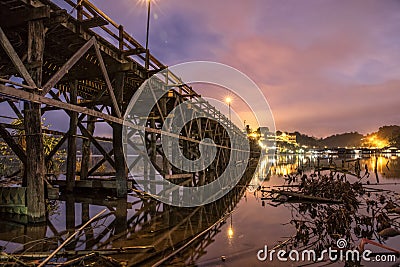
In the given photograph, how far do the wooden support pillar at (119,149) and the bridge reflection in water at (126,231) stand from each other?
0.49m

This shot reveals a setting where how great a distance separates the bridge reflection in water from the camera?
4.32 m

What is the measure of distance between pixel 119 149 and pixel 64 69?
3622 mm

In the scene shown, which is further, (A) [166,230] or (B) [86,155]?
(B) [86,155]

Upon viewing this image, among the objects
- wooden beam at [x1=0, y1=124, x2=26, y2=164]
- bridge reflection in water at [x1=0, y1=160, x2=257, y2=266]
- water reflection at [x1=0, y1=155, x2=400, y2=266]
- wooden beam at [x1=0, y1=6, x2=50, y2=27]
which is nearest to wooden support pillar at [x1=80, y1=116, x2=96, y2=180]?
water reflection at [x1=0, y1=155, x2=400, y2=266]

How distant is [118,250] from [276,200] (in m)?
7.52

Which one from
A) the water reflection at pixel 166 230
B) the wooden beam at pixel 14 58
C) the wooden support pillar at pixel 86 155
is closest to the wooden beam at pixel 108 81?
the wooden beam at pixel 14 58

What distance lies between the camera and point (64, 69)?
19.9 ft

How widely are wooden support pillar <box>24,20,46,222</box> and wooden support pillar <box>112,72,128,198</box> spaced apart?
3154 millimetres

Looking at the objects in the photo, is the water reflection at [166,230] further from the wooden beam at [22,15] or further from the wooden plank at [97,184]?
the wooden beam at [22,15]

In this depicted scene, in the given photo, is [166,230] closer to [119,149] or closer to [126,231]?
[126,231]

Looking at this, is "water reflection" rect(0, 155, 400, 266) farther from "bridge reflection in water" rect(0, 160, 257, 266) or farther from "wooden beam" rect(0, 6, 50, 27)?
"wooden beam" rect(0, 6, 50, 27)

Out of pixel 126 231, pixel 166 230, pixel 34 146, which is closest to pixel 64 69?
pixel 34 146

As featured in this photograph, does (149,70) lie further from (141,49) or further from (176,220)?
(176,220)

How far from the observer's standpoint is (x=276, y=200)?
406 inches
